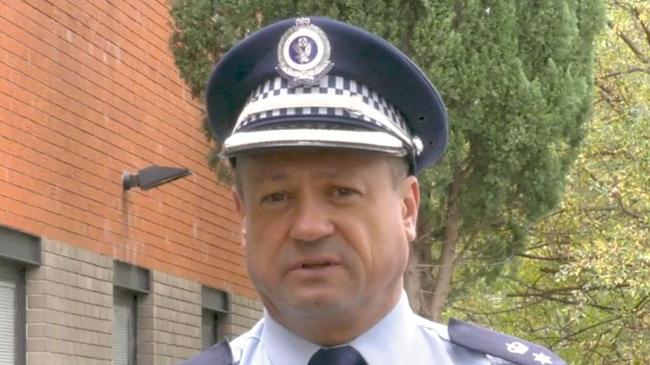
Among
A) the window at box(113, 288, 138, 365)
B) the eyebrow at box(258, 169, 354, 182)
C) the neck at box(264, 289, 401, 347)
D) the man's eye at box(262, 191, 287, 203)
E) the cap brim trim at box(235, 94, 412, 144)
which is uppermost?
the window at box(113, 288, 138, 365)

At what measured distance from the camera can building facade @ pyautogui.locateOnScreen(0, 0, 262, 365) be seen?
8.69 meters

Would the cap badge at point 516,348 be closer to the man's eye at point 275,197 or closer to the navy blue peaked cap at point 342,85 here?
the navy blue peaked cap at point 342,85

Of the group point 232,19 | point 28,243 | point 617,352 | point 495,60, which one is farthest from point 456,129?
point 617,352

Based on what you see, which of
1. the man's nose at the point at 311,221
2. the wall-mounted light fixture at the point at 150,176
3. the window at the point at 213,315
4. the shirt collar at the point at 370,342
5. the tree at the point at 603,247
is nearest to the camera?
the man's nose at the point at 311,221

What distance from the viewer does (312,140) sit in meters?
2.25

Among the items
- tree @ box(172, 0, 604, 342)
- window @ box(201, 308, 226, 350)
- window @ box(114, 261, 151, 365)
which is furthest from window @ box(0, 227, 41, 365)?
window @ box(201, 308, 226, 350)

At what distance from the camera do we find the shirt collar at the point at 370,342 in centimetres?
228

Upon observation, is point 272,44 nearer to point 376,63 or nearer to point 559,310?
point 376,63

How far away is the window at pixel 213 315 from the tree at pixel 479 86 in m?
2.03

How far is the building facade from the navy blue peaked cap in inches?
236

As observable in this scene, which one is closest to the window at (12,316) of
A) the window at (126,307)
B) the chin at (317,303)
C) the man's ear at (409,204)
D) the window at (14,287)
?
the window at (14,287)

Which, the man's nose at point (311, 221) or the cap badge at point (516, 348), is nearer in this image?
the man's nose at point (311, 221)

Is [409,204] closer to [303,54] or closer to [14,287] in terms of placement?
[303,54]

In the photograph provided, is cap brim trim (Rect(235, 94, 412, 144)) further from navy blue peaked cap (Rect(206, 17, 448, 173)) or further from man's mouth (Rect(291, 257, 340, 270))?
man's mouth (Rect(291, 257, 340, 270))
